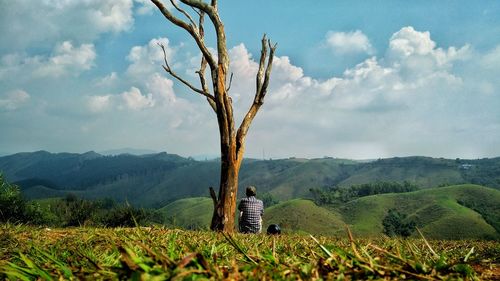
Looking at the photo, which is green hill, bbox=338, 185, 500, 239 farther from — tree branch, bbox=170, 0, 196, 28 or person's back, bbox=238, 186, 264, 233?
tree branch, bbox=170, 0, 196, 28

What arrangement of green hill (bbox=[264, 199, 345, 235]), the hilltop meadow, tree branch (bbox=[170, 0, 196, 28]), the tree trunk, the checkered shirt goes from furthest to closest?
green hill (bbox=[264, 199, 345, 235]) < tree branch (bbox=[170, 0, 196, 28]) < the checkered shirt < the tree trunk < the hilltop meadow

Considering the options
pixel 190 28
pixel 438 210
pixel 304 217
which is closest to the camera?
pixel 190 28

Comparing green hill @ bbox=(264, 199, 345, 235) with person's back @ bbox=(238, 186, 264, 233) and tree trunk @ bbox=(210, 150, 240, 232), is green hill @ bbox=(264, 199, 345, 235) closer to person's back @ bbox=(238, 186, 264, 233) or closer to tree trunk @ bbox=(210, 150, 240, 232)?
person's back @ bbox=(238, 186, 264, 233)

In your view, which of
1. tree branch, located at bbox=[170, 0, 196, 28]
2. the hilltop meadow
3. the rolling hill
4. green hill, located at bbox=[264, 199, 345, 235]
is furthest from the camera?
green hill, located at bbox=[264, 199, 345, 235]

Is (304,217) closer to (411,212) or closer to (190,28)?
(411,212)

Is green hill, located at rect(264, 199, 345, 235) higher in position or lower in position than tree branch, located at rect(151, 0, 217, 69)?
lower

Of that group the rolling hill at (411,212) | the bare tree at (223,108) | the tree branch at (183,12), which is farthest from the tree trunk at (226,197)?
the rolling hill at (411,212)

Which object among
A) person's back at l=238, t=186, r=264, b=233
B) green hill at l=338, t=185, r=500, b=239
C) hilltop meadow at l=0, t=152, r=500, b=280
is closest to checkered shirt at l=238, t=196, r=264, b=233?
person's back at l=238, t=186, r=264, b=233

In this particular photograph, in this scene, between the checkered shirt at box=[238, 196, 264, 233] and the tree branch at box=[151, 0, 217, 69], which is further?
the checkered shirt at box=[238, 196, 264, 233]

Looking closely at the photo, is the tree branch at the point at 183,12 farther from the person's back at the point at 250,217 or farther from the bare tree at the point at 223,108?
the person's back at the point at 250,217

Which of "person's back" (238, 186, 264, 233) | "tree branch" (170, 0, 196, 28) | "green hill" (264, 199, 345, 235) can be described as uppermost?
"tree branch" (170, 0, 196, 28)

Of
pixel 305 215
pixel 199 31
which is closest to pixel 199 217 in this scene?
pixel 305 215

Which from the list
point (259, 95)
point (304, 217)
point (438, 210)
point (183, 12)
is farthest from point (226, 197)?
point (438, 210)

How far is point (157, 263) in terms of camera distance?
1.22 meters
